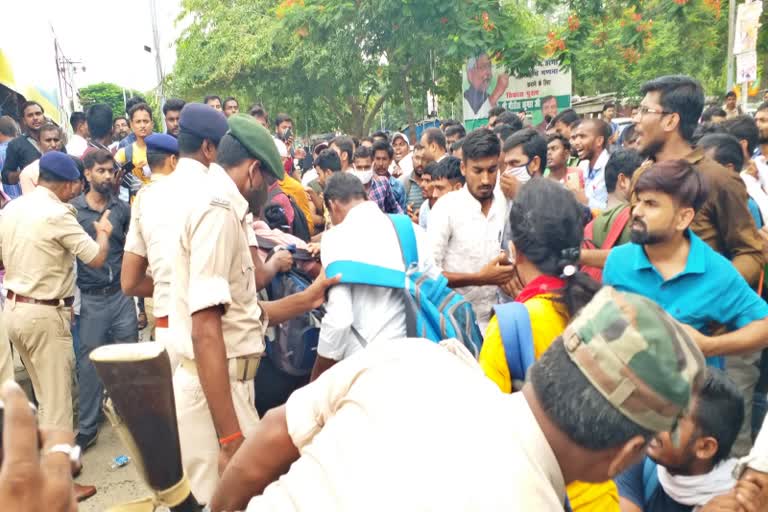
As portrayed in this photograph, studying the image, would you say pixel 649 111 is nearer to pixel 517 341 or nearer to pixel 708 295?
pixel 708 295

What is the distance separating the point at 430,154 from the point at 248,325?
508 centimetres

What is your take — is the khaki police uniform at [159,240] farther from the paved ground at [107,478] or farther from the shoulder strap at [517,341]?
the paved ground at [107,478]

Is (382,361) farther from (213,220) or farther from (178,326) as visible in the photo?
(178,326)

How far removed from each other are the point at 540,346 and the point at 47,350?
3.66m

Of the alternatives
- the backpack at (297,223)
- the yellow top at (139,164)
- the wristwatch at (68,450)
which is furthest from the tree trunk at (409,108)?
the wristwatch at (68,450)

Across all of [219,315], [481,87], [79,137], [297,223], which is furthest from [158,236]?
[481,87]

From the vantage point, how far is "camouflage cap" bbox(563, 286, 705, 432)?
Result: 1.21m

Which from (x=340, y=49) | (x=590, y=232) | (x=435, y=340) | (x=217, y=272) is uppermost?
(x=340, y=49)

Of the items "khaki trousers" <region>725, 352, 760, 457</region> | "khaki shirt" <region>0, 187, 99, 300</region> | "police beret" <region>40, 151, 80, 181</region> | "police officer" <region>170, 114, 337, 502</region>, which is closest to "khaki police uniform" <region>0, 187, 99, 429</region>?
"khaki shirt" <region>0, 187, 99, 300</region>

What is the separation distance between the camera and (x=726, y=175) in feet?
10.4

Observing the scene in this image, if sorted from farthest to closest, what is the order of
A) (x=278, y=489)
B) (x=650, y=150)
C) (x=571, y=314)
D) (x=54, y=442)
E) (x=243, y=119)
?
(x=650, y=150) < (x=243, y=119) < (x=571, y=314) < (x=278, y=489) < (x=54, y=442)

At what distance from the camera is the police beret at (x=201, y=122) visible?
2.86m

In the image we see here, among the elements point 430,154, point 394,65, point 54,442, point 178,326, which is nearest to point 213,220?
point 178,326

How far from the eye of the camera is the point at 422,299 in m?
2.97
